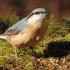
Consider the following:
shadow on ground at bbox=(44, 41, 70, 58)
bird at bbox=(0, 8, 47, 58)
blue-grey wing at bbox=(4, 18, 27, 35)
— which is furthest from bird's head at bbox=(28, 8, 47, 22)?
shadow on ground at bbox=(44, 41, 70, 58)

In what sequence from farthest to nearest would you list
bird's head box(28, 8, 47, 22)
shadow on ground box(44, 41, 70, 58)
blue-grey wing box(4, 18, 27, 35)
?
shadow on ground box(44, 41, 70, 58) → blue-grey wing box(4, 18, 27, 35) → bird's head box(28, 8, 47, 22)

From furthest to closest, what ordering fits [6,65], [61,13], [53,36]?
1. [61,13]
2. [53,36]
3. [6,65]

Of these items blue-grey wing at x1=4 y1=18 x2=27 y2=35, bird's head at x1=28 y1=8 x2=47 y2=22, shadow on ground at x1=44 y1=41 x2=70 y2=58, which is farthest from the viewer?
shadow on ground at x1=44 y1=41 x2=70 y2=58

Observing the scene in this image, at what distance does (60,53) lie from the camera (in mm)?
7629

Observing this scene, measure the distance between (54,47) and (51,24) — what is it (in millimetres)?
825

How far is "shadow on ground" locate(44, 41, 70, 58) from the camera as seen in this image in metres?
7.61

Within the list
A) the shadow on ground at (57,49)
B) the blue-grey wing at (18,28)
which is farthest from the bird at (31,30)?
the shadow on ground at (57,49)

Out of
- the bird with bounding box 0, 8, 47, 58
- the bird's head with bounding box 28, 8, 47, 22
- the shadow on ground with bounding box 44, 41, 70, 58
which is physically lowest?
the shadow on ground with bounding box 44, 41, 70, 58

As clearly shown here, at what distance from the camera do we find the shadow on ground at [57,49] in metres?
7.61

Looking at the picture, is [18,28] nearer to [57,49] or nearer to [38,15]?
[38,15]

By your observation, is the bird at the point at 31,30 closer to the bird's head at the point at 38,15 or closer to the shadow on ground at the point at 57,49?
the bird's head at the point at 38,15

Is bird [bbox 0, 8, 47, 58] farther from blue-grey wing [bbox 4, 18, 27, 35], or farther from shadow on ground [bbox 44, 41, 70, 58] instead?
shadow on ground [bbox 44, 41, 70, 58]

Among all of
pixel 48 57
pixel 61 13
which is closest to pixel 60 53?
pixel 48 57

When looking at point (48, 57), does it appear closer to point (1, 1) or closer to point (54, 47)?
point (54, 47)
